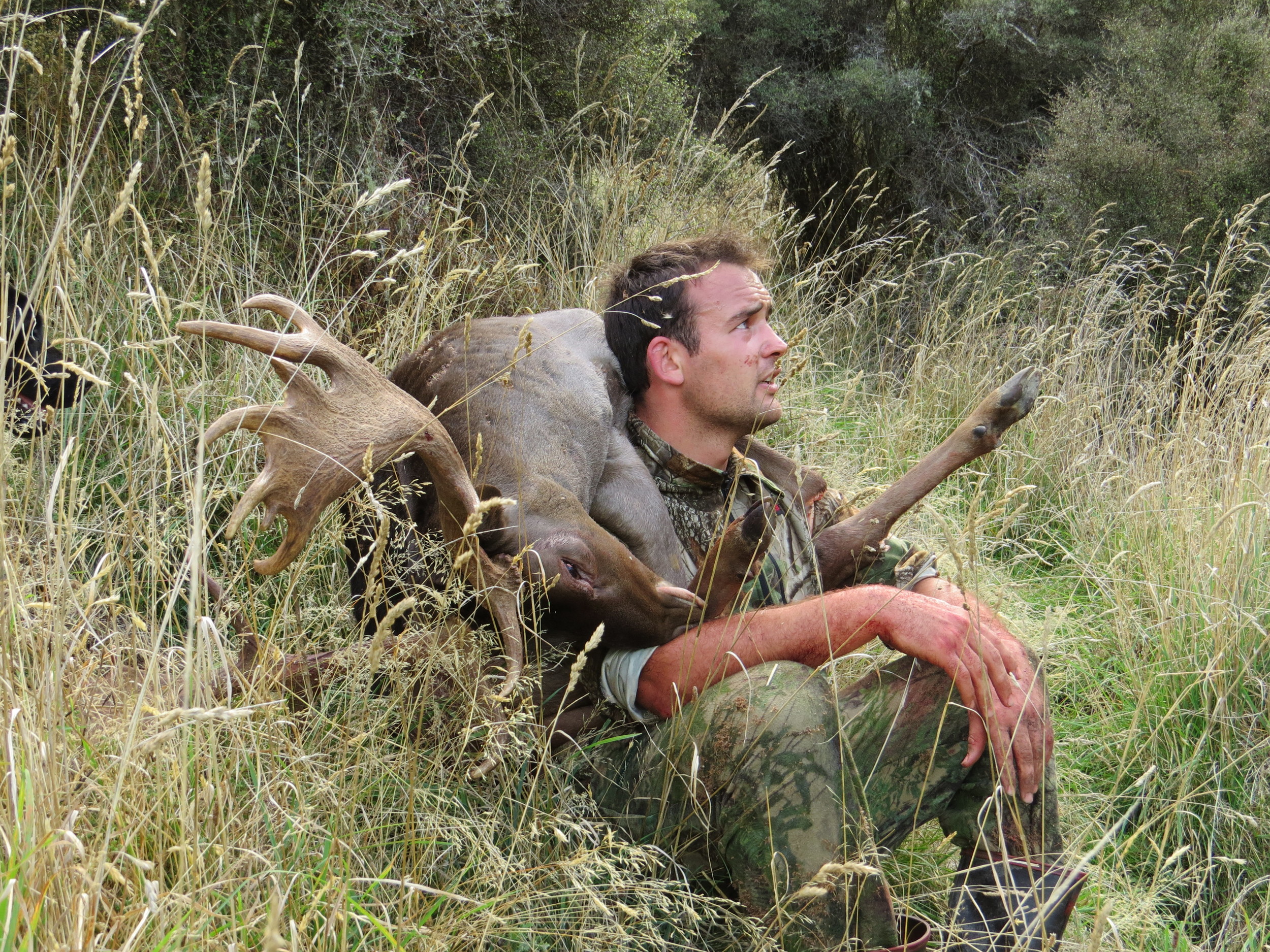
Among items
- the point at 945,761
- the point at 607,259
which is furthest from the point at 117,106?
the point at 945,761

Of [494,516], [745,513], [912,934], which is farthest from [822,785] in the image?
[494,516]

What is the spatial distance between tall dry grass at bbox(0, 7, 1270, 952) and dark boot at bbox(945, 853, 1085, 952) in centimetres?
13

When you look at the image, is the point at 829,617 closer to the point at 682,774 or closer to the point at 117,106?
the point at 682,774

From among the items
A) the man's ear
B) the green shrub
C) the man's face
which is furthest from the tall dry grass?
the green shrub

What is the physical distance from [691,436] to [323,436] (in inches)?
46.5

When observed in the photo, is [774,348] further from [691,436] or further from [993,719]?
[993,719]

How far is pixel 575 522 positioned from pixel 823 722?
655mm

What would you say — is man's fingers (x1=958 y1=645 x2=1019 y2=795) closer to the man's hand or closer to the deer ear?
the man's hand

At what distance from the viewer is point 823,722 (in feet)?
7.58

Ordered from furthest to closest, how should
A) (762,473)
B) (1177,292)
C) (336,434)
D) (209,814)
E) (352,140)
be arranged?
(1177,292) → (352,140) → (762,473) → (336,434) → (209,814)

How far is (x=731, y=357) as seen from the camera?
2896 mm

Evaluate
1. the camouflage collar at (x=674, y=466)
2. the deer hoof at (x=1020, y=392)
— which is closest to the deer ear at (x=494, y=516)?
the camouflage collar at (x=674, y=466)

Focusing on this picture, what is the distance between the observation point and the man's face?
290cm

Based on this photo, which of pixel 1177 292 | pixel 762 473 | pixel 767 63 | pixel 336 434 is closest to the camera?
pixel 336 434
